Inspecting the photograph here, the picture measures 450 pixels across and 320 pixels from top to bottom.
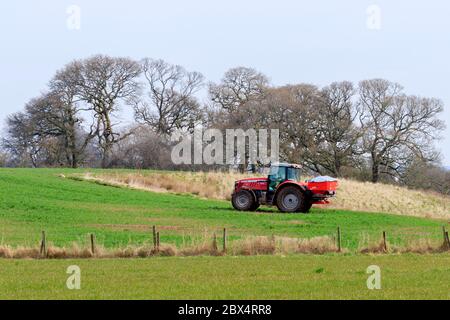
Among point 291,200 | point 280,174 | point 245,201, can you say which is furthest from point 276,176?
point 245,201

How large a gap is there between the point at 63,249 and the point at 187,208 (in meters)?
18.3

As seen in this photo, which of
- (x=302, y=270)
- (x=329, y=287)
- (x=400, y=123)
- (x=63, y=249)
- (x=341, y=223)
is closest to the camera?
(x=329, y=287)

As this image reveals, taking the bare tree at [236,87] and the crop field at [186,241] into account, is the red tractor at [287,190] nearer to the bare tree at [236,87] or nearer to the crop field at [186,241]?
the crop field at [186,241]

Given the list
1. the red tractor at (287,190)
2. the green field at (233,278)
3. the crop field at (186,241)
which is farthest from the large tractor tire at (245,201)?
the green field at (233,278)

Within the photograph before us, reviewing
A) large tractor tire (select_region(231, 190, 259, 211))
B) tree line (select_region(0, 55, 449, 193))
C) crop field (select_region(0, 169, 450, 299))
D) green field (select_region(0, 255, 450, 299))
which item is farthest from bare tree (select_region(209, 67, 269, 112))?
green field (select_region(0, 255, 450, 299))

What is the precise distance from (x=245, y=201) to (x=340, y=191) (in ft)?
45.9

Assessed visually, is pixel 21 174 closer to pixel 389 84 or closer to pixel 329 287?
pixel 389 84

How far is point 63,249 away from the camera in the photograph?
80.1ft

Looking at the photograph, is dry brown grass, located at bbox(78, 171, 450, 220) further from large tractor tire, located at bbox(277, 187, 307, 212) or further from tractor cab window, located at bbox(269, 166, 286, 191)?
tractor cab window, located at bbox(269, 166, 286, 191)

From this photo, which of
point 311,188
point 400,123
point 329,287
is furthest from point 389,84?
point 329,287

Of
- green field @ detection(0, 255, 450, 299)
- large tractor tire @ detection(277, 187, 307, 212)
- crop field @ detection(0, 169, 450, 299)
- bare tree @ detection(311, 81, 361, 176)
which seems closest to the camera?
green field @ detection(0, 255, 450, 299)

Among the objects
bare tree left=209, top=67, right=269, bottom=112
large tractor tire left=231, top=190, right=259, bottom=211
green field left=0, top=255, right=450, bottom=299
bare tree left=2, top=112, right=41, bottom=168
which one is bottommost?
green field left=0, top=255, right=450, bottom=299

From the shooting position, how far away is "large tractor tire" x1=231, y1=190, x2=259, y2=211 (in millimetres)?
41500

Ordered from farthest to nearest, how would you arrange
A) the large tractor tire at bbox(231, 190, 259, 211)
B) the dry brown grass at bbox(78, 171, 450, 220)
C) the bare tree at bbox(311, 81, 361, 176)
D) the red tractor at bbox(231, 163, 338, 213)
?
the bare tree at bbox(311, 81, 361, 176) < the dry brown grass at bbox(78, 171, 450, 220) < the large tractor tire at bbox(231, 190, 259, 211) < the red tractor at bbox(231, 163, 338, 213)
